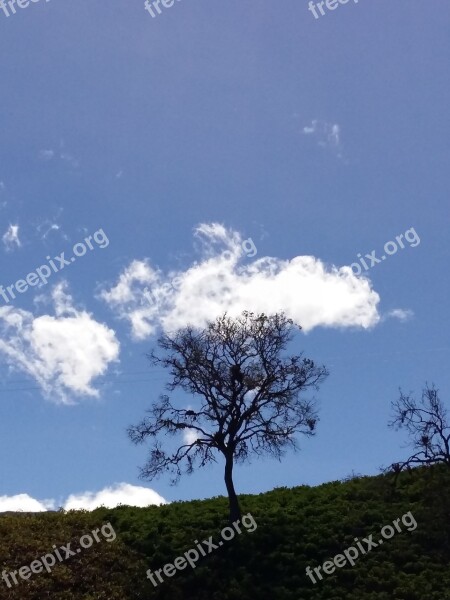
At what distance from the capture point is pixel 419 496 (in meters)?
39.0

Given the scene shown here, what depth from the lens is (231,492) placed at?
3619cm

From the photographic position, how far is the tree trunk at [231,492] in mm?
36188

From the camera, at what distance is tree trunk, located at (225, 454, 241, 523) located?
36.2 m

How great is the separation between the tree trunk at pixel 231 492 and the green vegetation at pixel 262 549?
98 cm

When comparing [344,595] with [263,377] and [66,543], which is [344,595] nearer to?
[263,377]

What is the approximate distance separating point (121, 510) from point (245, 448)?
33.4 ft

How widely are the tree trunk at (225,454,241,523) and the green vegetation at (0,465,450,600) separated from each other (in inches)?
38.6

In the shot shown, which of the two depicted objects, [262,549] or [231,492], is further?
[231,492]

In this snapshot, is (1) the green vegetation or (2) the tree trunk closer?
(1) the green vegetation

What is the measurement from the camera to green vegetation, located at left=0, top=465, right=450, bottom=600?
30.3 m

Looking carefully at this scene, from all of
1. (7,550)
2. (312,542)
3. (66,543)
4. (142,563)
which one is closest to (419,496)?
(312,542)

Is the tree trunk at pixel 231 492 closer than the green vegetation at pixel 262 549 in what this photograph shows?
No

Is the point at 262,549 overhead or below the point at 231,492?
below

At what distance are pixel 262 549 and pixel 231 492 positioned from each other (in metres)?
3.55
